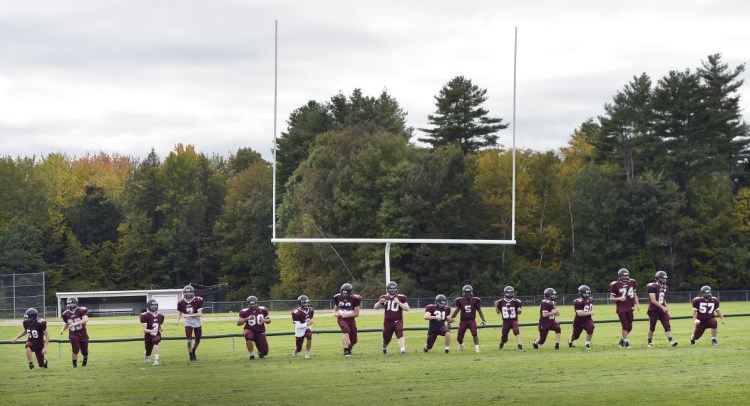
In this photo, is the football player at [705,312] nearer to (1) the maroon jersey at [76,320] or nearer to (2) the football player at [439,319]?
(2) the football player at [439,319]

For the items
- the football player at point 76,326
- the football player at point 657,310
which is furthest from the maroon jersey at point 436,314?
the football player at point 76,326

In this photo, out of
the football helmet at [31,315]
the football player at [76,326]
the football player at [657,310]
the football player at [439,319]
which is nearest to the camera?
the football helmet at [31,315]

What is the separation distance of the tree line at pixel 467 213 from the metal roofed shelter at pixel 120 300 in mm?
10055

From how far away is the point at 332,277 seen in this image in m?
68.9

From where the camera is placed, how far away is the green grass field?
51.7 ft

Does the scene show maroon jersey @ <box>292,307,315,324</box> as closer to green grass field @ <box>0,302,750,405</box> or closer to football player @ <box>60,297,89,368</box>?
green grass field @ <box>0,302,750,405</box>

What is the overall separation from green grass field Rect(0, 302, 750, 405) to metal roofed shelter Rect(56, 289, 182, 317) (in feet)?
117

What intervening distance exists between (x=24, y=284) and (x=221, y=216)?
34844 mm

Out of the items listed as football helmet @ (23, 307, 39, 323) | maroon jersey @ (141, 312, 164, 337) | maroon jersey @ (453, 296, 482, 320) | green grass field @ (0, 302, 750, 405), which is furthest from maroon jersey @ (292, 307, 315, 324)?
football helmet @ (23, 307, 39, 323)

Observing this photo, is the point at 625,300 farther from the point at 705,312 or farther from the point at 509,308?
the point at 509,308

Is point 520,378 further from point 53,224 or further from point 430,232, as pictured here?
point 53,224

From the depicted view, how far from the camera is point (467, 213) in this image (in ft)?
214

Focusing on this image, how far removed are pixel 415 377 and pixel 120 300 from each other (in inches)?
2056

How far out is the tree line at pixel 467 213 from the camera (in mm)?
66625
